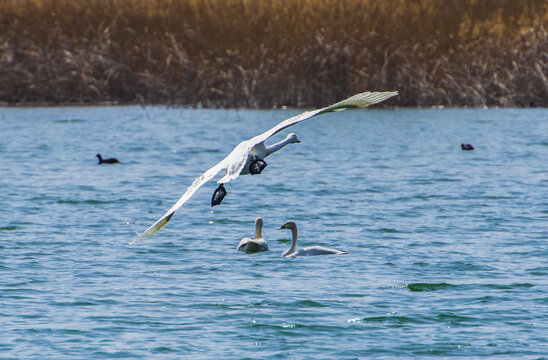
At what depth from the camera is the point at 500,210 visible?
66.1ft

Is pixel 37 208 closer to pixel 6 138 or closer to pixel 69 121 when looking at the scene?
pixel 6 138

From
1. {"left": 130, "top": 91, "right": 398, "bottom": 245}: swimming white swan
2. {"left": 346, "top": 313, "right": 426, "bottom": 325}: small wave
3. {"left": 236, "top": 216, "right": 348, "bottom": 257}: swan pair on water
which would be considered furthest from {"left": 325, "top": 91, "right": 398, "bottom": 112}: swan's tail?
{"left": 236, "top": 216, "right": 348, "bottom": 257}: swan pair on water

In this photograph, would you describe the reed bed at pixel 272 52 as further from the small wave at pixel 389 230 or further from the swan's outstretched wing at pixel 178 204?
the swan's outstretched wing at pixel 178 204

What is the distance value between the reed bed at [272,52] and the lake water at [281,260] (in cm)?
972

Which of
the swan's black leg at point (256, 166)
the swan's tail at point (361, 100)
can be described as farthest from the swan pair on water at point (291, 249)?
the swan's tail at point (361, 100)

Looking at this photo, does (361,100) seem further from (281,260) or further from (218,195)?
(281,260)

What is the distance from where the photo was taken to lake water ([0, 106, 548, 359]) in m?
11.0

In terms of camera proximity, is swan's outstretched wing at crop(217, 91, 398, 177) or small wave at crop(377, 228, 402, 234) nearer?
swan's outstretched wing at crop(217, 91, 398, 177)

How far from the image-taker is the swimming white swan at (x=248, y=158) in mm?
9552

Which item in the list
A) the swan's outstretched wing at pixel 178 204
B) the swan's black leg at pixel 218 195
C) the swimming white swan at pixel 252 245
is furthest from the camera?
the swimming white swan at pixel 252 245

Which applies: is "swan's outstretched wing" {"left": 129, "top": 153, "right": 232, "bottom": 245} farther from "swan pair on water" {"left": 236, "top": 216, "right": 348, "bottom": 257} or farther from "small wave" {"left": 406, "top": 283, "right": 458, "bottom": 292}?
"swan pair on water" {"left": 236, "top": 216, "right": 348, "bottom": 257}

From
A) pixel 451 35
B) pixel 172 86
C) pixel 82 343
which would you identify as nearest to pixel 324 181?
pixel 82 343

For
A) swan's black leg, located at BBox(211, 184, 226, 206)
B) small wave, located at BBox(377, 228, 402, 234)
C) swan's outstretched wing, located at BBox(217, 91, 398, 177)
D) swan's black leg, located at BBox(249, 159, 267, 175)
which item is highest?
swan's outstretched wing, located at BBox(217, 91, 398, 177)

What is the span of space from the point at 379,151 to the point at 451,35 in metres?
19.5
